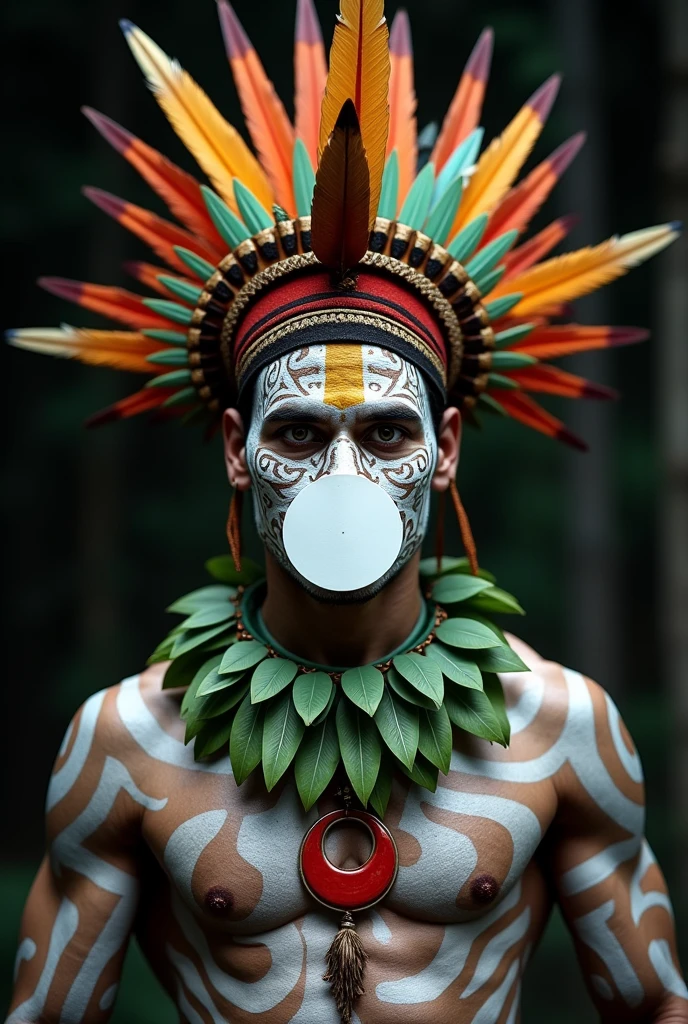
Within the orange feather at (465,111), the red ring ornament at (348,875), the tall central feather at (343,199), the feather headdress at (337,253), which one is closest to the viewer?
the tall central feather at (343,199)

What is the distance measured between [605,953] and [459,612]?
0.68m

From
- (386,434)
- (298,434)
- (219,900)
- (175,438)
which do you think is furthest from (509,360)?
(175,438)

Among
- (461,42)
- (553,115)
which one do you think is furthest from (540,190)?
(461,42)

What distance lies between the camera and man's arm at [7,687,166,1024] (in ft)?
7.14

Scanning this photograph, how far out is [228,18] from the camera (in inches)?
94.0

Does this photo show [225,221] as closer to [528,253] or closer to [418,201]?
[418,201]

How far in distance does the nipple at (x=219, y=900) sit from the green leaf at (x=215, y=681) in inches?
12.9

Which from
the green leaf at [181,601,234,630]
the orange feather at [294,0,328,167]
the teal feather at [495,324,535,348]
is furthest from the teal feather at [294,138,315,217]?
the green leaf at [181,601,234,630]

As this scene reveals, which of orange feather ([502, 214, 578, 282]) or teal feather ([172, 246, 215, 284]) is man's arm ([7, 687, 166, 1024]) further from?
orange feather ([502, 214, 578, 282])

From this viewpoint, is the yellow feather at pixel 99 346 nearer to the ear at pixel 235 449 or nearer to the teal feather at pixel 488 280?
the ear at pixel 235 449

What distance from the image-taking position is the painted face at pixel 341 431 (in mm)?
2031

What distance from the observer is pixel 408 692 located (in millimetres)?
2111

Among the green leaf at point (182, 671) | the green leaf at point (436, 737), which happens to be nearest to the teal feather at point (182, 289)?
the green leaf at point (182, 671)

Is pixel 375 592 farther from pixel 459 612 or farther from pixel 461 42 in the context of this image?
pixel 461 42
